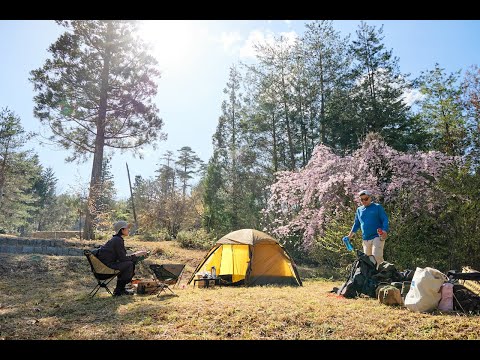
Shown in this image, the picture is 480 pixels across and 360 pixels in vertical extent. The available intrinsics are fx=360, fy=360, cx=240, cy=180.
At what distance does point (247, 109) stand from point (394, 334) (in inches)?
772

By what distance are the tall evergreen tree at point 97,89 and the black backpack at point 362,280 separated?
38.3ft

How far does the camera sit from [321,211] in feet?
36.9

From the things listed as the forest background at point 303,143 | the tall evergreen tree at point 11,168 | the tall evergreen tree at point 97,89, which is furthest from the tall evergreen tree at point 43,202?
the tall evergreen tree at point 97,89

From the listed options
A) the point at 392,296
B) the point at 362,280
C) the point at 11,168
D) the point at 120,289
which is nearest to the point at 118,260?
the point at 120,289

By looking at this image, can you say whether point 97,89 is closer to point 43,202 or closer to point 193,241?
point 193,241

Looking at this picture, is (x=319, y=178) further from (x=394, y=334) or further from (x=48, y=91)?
(x=48, y=91)

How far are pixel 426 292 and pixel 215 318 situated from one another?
2.69m

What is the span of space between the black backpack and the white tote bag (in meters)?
1.06

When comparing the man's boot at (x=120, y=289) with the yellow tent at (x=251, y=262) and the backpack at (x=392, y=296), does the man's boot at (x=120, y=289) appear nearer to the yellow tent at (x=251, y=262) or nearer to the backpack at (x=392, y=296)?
the yellow tent at (x=251, y=262)

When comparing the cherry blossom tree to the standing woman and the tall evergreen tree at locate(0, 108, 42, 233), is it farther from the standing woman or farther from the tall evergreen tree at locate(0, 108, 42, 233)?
the tall evergreen tree at locate(0, 108, 42, 233)

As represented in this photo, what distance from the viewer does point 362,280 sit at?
19.1 feet

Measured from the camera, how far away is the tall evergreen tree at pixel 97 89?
614 inches

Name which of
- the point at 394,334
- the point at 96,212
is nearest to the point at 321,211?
the point at 394,334

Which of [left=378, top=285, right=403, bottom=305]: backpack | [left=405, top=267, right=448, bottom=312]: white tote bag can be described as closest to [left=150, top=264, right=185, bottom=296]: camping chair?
[left=378, top=285, right=403, bottom=305]: backpack
